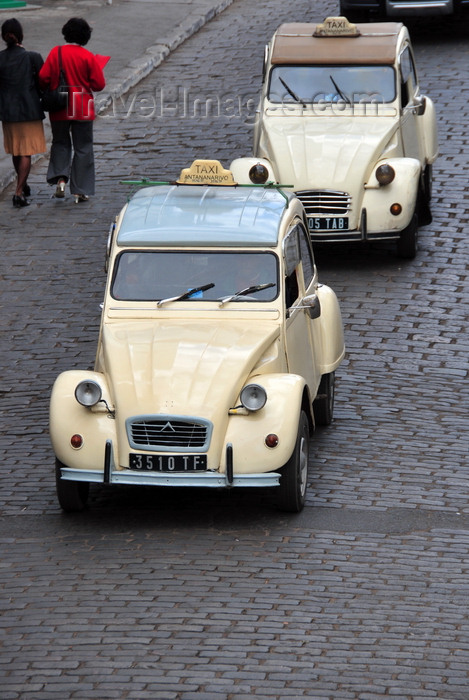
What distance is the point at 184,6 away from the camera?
82.0 ft

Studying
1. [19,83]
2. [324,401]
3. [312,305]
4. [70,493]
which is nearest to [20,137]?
[19,83]

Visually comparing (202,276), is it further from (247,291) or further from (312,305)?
(312,305)

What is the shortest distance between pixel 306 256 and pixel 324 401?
111cm

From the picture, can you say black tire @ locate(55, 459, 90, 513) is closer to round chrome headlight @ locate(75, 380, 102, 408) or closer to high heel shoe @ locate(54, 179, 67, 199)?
round chrome headlight @ locate(75, 380, 102, 408)

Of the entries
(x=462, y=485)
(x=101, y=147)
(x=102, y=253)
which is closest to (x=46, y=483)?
(x=462, y=485)

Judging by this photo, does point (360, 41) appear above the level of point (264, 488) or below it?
above

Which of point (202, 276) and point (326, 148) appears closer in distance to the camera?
point (202, 276)

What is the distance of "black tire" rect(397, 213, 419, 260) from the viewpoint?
1467 centimetres

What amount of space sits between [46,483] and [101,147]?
9.23m

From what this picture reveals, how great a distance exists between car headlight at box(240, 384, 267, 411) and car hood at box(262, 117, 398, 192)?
5491mm

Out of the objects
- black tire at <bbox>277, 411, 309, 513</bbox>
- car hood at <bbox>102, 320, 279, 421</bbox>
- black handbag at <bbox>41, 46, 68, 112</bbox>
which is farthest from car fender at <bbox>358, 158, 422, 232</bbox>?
black tire at <bbox>277, 411, 309, 513</bbox>

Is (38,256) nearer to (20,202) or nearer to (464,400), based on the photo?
(20,202)

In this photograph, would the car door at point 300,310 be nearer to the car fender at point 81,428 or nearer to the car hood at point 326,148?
the car fender at point 81,428

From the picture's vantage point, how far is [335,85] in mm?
15203
